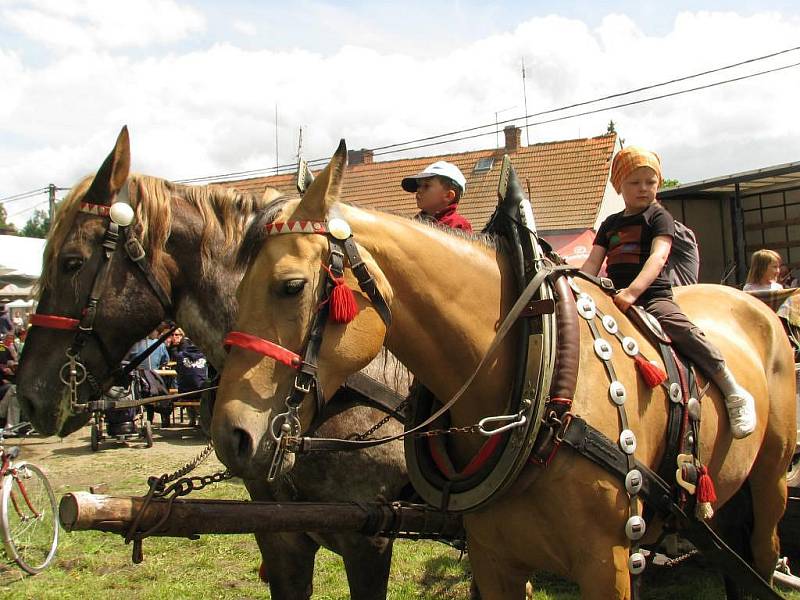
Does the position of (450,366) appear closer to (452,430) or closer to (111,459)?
(452,430)

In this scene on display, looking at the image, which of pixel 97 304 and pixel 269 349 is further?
pixel 97 304

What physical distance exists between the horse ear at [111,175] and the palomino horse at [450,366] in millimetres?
1161

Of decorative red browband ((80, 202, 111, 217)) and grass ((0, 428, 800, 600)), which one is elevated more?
decorative red browband ((80, 202, 111, 217))

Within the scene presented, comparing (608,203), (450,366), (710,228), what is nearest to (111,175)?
(450,366)

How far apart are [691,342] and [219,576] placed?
12.7 ft

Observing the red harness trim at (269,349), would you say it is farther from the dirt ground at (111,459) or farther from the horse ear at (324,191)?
the dirt ground at (111,459)

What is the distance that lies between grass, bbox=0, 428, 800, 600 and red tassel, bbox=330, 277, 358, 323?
10.2 ft

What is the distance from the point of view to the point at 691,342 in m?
2.73

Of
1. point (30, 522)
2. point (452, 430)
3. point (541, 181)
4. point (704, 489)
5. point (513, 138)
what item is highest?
point (513, 138)

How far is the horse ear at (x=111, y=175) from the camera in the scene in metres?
3.03

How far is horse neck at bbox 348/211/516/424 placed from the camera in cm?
225

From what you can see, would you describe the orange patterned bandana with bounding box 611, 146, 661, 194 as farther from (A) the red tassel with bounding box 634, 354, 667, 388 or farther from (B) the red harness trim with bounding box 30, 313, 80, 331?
(B) the red harness trim with bounding box 30, 313, 80, 331

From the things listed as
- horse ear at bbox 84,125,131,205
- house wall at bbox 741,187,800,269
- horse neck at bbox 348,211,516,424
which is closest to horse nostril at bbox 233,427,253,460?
horse neck at bbox 348,211,516,424

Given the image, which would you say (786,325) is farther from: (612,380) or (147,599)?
(147,599)
